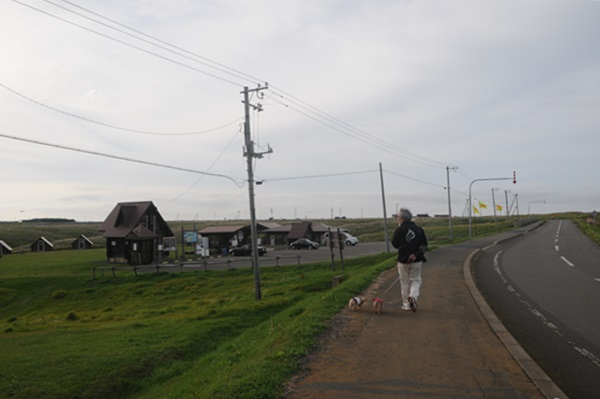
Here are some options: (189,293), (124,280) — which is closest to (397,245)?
(189,293)

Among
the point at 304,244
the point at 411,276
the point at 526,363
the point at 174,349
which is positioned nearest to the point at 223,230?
the point at 304,244

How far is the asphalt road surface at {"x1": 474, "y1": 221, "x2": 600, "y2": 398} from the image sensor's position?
5852mm

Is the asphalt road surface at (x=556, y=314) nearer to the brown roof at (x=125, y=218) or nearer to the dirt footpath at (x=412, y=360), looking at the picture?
the dirt footpath at (x=412, y=360)

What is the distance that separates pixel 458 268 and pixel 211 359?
12.2 meters

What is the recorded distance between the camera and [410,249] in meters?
8.45

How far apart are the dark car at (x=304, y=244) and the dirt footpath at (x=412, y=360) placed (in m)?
47.6

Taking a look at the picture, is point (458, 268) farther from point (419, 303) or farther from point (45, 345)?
point (45, 345)

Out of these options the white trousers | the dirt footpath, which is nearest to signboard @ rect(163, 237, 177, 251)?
the dirt footpath

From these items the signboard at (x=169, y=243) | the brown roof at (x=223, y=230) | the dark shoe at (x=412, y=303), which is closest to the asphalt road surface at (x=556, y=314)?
Answer: the dark shoe at (x=412, y=303)

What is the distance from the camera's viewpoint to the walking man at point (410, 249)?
845 cm

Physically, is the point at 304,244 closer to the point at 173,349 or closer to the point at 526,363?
the point at 173,349

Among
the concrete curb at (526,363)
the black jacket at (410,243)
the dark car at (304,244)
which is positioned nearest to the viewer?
the concrete curb at (526,363)

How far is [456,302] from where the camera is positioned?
34.1 ft

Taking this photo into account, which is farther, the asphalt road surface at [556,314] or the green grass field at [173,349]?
the green grass field at [173,349]
